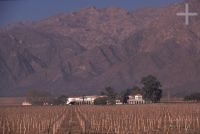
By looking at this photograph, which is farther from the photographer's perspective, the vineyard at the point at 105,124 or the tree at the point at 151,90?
the tree at the point at 151,90

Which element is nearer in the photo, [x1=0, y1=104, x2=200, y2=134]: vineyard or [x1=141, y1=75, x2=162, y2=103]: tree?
[x1=0, y1=104, x2=200, y2=134]: vineyard

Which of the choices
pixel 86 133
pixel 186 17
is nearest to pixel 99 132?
pixel 86 133

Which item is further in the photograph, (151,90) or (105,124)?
(151,90)

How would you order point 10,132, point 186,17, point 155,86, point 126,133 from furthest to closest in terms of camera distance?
point 155,86 < point 10,132 < point 126,133 < point 186,17

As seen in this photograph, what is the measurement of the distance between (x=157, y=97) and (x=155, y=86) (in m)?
4.58

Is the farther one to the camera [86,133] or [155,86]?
[155,86]

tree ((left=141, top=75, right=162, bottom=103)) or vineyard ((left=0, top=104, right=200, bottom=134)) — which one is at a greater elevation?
tree ((left=141, top=75, right=162, bottom=103))

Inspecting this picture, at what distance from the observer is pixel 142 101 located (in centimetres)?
19525

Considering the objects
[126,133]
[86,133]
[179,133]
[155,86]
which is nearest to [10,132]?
[86,133]

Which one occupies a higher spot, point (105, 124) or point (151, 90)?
point (151, 90)

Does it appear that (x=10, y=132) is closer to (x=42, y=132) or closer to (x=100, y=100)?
(x=42, y=132)

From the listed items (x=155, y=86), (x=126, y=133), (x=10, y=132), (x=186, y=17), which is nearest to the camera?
(x=186, y=17)

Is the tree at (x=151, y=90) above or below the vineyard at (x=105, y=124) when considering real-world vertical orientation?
above

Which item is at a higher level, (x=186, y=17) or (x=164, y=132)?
(x=186, y=17)
